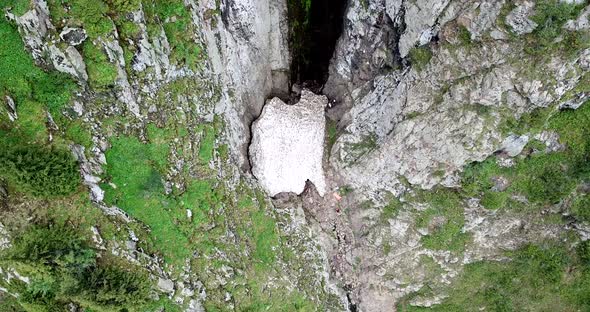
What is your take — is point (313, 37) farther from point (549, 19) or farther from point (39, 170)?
point (39, 170)

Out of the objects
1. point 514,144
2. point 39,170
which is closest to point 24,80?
point 39,170

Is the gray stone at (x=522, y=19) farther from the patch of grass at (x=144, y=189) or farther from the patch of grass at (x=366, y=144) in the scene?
the patch of grass at (x=144, y=189)

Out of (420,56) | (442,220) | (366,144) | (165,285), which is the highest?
(420,56)

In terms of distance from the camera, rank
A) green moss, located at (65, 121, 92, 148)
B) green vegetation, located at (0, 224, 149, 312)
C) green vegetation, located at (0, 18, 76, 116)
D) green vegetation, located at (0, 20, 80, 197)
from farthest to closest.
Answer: green moss, located at (65, 121, 92, 148)
green vegetation, located at (0, 224, 149, 312)
green vegetation, located at (0, 20, 80, 197)
green vegetation, located at (0, 18, 76, 116)

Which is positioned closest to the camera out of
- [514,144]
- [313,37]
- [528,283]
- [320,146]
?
[514,144]

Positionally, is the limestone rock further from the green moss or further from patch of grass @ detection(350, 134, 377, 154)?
the green moss

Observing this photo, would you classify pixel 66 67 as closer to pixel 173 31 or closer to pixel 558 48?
pixel 173 31

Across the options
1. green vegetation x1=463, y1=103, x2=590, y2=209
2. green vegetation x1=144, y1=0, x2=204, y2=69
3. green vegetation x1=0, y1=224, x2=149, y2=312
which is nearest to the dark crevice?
green vegetation x1=463, y1=103, x2=590, y2=209
